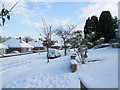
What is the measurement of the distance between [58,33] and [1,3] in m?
28.8

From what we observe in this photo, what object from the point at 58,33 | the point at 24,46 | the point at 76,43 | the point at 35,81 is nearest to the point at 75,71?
the point at 35,81

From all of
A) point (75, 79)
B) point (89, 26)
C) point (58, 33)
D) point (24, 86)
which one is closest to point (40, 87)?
point (24, 86)

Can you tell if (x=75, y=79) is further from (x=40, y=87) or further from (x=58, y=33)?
(x=58, y=33)

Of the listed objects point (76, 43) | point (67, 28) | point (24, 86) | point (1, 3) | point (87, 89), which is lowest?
point (24, 86)

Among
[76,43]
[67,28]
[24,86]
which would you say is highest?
[67,28]

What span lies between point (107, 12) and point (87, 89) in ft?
108

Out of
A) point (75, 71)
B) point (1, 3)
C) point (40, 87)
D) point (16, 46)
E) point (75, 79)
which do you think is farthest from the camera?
point (16, 46)

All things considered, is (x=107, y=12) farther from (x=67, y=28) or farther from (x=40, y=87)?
(x=40, y=87)

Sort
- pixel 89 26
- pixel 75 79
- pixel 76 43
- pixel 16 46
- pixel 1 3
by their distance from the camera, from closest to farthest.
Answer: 1. pixel 1 3
2. pixel 75 79
3. pixel 76 43
4. pixel 89 26
5. pixel 16 46

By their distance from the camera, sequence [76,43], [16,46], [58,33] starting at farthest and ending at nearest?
[16,46] < [58,33] < [76,43]

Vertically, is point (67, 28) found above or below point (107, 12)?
below

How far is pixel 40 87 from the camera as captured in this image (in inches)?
246

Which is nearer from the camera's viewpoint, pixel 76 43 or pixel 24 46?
pixel 76 43

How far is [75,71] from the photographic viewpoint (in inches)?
314
